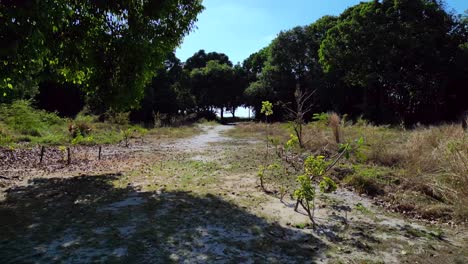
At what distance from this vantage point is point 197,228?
14.8ft

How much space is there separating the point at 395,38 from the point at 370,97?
8033mm

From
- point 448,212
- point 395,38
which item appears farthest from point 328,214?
point 395,38

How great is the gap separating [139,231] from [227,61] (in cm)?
6031

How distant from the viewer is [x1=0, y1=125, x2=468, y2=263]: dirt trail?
3703 millimetres

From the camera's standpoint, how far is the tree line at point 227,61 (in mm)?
6191

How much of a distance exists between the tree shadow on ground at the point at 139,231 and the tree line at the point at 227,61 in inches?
81.2

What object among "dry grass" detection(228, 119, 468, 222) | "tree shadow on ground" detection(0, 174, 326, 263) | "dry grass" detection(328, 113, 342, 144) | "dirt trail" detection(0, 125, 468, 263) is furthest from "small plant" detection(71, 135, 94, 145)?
"dry grass" detection(328, 113, 342, 144)

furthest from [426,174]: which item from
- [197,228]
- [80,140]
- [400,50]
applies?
[400,50]

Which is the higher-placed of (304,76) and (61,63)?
(304,76)

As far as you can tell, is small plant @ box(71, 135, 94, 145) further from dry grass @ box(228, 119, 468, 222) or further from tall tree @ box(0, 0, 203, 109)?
dry grass @ box(228, 119, 468, 222)

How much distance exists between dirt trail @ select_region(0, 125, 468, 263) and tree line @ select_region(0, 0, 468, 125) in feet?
6.51

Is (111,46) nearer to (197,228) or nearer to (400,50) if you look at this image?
(197,228)

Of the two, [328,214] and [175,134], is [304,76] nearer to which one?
[175,134]

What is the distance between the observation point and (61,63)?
22.2 feet
